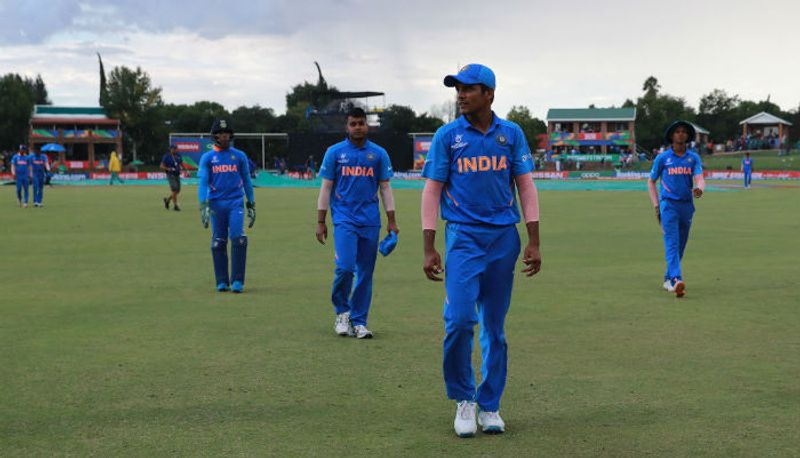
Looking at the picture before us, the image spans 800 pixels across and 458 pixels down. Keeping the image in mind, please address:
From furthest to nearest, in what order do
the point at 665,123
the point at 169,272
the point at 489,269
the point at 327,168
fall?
1. the point at 665,123
2. the point at 169,272
3. the point at 327,168
4. the point at 489,269

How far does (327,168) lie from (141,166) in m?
80.5

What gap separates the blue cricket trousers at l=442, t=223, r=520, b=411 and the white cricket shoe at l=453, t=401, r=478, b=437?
6cm

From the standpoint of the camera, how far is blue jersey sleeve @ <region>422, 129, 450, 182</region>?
519 cm

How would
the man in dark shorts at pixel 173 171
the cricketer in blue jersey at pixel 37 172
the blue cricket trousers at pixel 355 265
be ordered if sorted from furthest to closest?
the cricketer in blue jersey at pixel 37 172
the man in dark shorts at pixel 173 171
the blue cricket trousers at pixel 355 265

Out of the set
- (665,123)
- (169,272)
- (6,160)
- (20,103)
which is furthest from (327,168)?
(665,123)

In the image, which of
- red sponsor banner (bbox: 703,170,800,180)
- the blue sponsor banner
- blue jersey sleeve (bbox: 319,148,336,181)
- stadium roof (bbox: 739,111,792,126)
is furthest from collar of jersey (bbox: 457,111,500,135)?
stadium roof (bbox: 739,111,792,126)

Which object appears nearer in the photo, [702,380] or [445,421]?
[445,421]

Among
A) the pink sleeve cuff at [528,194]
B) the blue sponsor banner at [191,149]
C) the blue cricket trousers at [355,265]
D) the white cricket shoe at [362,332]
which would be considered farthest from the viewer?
the blue sponsor banner at [191,149]

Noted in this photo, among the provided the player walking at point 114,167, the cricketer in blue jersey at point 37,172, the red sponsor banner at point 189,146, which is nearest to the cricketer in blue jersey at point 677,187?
the cricketer in blue jersey at point 37,172

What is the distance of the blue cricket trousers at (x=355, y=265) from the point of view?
321 inches

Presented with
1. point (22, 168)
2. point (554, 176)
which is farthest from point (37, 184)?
point (554, 176)

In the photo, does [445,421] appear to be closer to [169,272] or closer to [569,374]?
[569,374]

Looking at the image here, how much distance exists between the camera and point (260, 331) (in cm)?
834

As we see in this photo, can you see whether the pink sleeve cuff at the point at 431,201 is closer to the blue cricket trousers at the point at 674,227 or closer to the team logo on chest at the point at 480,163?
the team logo on chest at the point at 480,163
